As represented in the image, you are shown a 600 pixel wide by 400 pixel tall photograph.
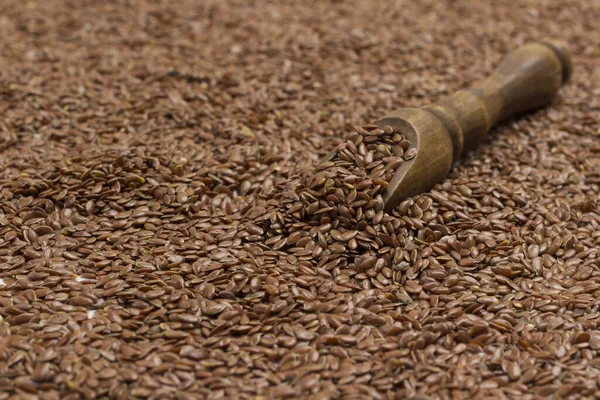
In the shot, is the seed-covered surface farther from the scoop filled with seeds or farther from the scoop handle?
the scoop handle

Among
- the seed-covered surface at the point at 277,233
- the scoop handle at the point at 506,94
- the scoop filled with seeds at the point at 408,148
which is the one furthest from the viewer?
the scoop handle at the point at 506,94

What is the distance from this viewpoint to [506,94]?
3453 millimetres

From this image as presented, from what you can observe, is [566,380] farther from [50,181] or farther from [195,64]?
[195,64]

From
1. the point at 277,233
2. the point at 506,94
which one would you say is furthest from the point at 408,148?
the point at 506,94

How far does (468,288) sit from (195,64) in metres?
2.32

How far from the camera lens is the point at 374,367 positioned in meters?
2.22

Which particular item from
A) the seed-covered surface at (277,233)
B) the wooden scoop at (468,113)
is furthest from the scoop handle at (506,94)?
the seed-covered surface at (277,233)

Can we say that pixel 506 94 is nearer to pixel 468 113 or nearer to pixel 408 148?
pixel 468 113

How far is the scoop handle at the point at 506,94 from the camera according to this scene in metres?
3.14

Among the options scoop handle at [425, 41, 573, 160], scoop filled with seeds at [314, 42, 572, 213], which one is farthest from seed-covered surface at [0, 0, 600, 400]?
scoop handle at [425, 41, 573, 160]

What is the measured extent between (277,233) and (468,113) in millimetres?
1163

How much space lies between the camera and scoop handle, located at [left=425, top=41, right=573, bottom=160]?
3.14m

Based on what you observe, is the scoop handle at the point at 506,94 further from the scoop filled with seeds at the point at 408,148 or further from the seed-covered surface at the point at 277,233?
the seed-covered surface at the point at 277,233

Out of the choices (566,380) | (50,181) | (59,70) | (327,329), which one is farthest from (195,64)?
(566,380)
